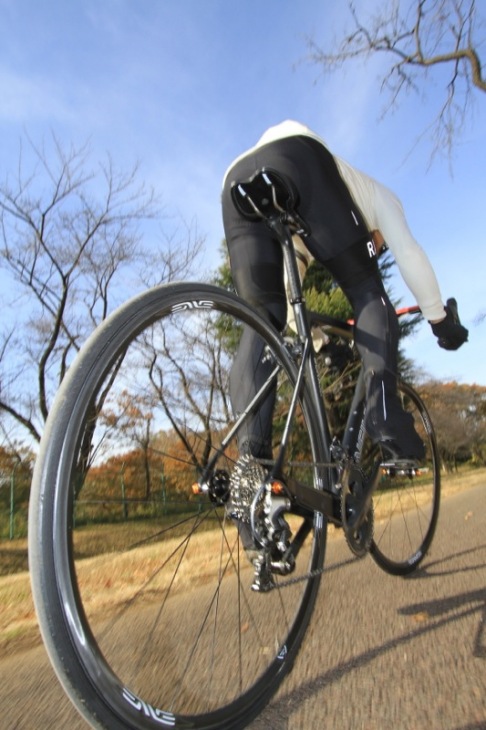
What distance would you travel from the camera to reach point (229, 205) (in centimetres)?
202

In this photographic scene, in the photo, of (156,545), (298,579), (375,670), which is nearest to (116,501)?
(156,545)

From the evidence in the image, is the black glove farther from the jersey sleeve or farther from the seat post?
the seat post

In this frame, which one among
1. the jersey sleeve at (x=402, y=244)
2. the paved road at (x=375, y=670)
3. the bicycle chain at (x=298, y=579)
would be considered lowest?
the paved road at (x=375, y=670)

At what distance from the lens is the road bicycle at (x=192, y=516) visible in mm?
979

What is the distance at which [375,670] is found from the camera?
160 cm

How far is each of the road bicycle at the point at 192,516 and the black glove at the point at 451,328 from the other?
0.39 m

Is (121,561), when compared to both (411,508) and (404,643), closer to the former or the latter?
(404,643)

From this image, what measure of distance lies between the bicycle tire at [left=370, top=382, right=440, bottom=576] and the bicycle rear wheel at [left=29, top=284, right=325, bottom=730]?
1.02 m

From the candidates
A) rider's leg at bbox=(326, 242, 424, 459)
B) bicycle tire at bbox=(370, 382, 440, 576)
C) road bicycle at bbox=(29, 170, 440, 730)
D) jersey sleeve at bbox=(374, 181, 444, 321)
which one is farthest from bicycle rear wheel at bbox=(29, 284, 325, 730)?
bicycle tire at bbox=(370, 382, 440, 576)

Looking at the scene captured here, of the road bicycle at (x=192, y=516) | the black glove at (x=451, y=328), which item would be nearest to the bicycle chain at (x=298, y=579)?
the road bicycle at (x=192, y=516)

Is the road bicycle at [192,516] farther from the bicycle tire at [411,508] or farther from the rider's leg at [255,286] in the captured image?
the bicycle tire at [411,508]

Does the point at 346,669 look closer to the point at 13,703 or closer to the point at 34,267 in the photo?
the point at 13,703

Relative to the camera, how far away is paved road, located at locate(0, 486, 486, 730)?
4.45 ft

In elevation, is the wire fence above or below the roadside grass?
above
